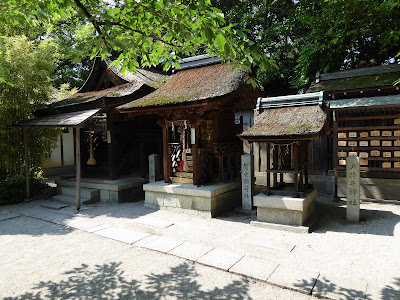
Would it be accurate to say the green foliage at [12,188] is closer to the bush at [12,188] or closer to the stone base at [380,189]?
the bush at [12,188]

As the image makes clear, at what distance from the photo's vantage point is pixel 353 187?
6.90 metres

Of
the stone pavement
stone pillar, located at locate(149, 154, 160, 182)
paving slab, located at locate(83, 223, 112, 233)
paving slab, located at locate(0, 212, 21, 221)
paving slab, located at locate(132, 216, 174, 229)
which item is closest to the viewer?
the stone pavement

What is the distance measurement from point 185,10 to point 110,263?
4.58 meters

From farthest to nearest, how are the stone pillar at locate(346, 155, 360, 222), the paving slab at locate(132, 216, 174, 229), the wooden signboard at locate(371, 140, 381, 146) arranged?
the wooden signboard at locate(371, 140, 381, 146) → the paving slab at locate(132, 216, 174, 229) → the stone pillar at locate(346, 155, 360, 222)

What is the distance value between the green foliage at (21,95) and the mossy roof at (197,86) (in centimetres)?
391

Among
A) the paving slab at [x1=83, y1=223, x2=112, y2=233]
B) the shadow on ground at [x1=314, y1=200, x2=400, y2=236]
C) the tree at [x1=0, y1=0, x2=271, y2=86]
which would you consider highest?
the tree at [x1=0, y1=0, x2=271, y2=86]

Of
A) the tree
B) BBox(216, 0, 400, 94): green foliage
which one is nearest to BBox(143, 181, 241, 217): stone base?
the tree

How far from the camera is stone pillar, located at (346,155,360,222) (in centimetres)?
686

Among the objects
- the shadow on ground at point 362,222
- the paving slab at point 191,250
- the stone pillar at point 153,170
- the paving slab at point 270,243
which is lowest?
the paving slab at point 191,250

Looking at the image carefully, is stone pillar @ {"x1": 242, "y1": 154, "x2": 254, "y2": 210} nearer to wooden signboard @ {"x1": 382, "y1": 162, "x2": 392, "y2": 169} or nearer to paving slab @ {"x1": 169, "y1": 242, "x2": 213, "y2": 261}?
paving slab @ {"x1": 169, "y1": 242, "x2": 213, "y2": 261}

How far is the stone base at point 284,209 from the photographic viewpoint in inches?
259

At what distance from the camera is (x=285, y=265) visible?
191 inches

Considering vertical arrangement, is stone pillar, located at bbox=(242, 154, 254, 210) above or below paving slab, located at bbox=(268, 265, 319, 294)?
above

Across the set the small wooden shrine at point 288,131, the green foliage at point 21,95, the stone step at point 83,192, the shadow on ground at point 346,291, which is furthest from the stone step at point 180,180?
the green foliage at point 21,95
